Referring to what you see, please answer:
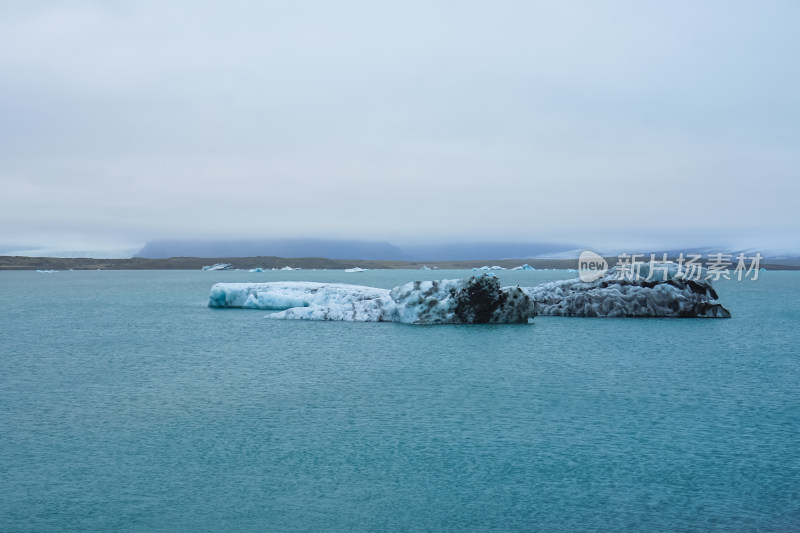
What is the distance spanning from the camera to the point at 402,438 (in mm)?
12359

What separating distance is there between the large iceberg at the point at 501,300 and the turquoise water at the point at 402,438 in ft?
23.4

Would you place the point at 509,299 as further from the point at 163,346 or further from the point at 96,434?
the point at 96,434

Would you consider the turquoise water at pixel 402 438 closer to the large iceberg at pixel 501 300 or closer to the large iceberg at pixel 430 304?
the large iceberg at pixel 430 304

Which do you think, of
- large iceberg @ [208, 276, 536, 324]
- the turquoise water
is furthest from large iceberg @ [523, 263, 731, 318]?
the turquoise water

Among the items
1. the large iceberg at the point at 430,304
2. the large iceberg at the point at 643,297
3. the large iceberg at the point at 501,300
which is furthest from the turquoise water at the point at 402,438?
the large iceberg at the point at 643,297

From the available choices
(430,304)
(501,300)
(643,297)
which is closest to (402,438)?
(430,304)

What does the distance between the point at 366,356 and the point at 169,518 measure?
1466cm

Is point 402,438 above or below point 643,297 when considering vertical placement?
below

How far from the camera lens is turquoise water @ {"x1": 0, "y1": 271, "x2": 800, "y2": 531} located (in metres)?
8.66

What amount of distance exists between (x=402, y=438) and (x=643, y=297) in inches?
1090

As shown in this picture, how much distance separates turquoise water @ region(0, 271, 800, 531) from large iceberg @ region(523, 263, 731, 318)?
10.8 metres

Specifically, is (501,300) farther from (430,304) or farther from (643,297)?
(643,297)

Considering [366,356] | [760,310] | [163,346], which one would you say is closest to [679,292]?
[760,310]

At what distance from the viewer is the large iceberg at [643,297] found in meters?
36.3
